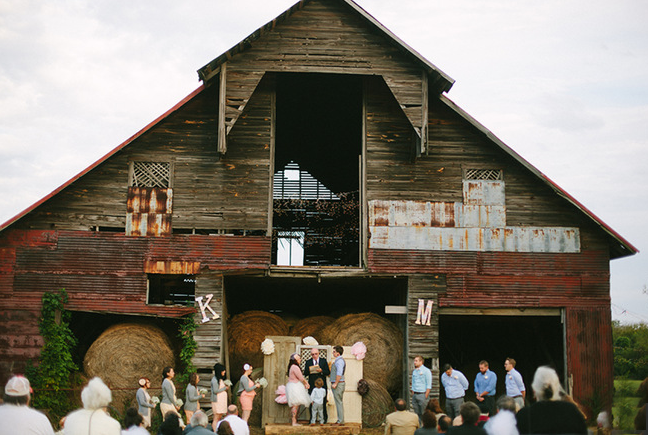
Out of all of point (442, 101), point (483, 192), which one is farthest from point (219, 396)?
point (442, 101)

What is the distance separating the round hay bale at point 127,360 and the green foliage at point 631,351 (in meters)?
12.4

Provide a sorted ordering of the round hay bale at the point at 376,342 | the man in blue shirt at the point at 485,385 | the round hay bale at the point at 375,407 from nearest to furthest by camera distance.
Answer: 1. the man in blue shirt at the point at 485,385
2. the round hay bale at the point at 375,407
3. the round hay bale at the point at 376,342

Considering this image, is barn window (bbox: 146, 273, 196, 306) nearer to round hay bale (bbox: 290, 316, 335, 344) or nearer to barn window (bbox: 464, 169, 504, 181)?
round hay bale (bbox: 290, 316, 335, 344)

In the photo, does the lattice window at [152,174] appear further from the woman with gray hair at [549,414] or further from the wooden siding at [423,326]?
the woman with gray hair at [549,414]

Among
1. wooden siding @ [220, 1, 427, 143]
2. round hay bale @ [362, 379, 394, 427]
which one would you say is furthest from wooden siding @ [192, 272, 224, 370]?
wooden siding @ [220, 1, 427, 143]

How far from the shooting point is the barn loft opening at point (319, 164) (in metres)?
23.5

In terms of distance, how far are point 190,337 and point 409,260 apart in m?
5.76

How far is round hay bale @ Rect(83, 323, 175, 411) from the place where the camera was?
18.3 m

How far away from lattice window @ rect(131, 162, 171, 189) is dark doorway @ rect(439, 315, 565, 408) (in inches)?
376

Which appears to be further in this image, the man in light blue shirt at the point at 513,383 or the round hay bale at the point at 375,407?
the round hay bale at the point at 375,407

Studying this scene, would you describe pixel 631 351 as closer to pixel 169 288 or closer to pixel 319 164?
pixel 319 164

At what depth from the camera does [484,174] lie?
20.1 m

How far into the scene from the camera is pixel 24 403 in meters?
7.09

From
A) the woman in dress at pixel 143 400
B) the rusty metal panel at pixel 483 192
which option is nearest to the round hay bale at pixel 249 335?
the woman in dress at pixel 143 400
